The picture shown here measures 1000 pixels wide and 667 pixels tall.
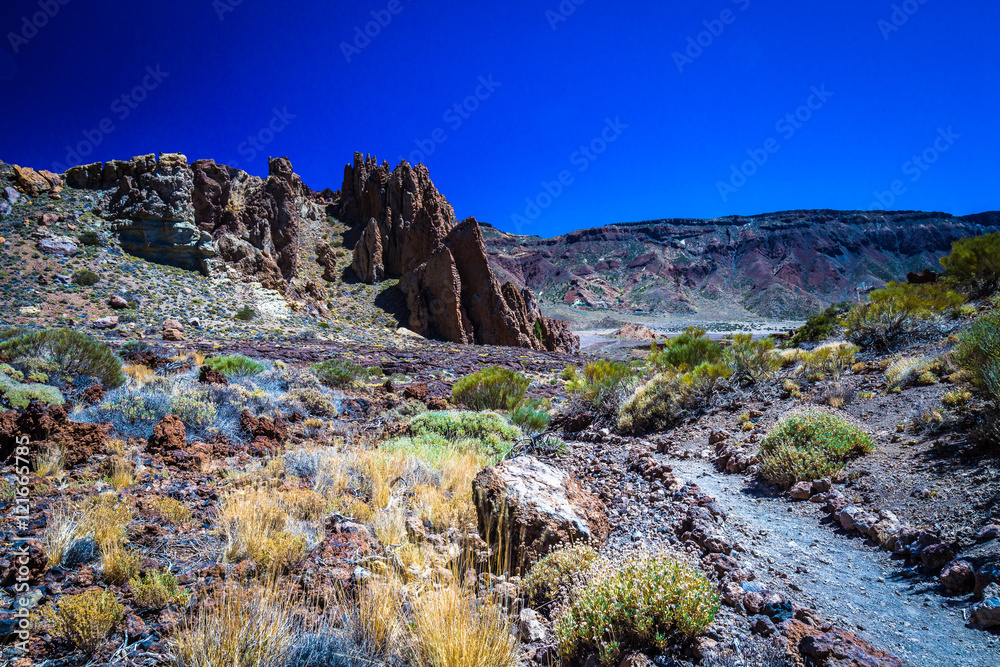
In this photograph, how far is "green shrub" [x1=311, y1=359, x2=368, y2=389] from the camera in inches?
513

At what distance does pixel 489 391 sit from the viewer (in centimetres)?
1171

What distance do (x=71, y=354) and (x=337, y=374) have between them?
19.1 ft

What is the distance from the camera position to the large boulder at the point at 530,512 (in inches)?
139

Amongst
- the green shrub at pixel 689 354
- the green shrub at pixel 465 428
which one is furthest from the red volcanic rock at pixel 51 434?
the green shrub at pixel 689 354

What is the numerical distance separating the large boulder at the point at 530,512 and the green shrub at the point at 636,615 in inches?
35.0

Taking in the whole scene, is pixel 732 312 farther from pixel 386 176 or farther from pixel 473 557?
pixel 473 557

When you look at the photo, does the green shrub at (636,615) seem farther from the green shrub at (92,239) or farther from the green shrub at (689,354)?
the green shrub at (92,239)

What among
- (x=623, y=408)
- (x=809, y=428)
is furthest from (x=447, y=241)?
(x=809, y=428)

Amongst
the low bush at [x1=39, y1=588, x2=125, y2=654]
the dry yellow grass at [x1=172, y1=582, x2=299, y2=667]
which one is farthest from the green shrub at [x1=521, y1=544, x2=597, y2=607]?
the low bush at [x1=39, y1=588, x2=125, y2=654]

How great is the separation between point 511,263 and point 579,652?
12741 cm

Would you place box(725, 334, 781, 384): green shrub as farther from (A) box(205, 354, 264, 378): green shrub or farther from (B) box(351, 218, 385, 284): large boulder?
(B) box(351, 218, 385, 284): large boulder

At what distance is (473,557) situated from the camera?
3623 mm

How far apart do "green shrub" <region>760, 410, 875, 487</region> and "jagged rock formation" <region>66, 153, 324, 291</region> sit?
35.6 metres

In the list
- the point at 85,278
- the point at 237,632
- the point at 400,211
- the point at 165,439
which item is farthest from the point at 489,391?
the point at 400,211
